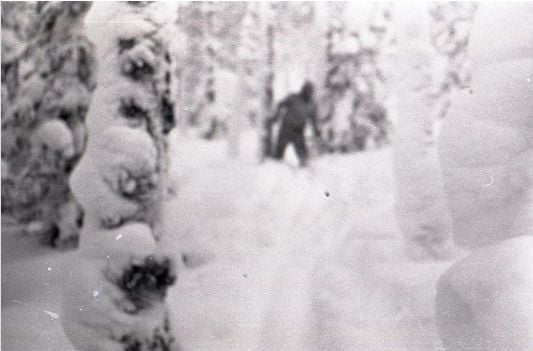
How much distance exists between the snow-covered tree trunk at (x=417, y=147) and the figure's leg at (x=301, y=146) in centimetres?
30

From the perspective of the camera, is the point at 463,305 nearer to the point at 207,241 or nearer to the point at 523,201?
the point at 523,201

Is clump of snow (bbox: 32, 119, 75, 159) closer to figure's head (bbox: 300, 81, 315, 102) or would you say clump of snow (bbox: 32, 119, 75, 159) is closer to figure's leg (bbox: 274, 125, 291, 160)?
figure's leg (bbox: 274, 125, 291, 160)

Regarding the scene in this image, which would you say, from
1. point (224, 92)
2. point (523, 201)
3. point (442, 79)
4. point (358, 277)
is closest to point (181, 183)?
point (224, 92)

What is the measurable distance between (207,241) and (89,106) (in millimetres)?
605

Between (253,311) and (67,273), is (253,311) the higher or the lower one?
the lower one

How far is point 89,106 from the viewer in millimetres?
2131

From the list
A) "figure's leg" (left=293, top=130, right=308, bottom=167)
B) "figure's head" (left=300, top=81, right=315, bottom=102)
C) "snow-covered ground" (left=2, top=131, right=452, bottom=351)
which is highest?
"figure's head" (left=300, top=81, right=315, bottom=102)

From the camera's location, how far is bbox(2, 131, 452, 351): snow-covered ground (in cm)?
207

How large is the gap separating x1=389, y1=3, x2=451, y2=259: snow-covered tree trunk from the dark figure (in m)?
0.28

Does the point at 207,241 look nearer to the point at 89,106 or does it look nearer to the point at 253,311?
the point at 253,311

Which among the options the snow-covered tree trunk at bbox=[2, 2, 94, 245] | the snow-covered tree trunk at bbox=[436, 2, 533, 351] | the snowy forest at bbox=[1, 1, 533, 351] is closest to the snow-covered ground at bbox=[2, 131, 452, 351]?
the snowy forest at bbox=[1, 1, 533, 351]

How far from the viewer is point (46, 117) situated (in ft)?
7.10

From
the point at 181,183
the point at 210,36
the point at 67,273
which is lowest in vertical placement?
the point at 67,273

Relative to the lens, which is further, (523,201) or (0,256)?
(0,256)
